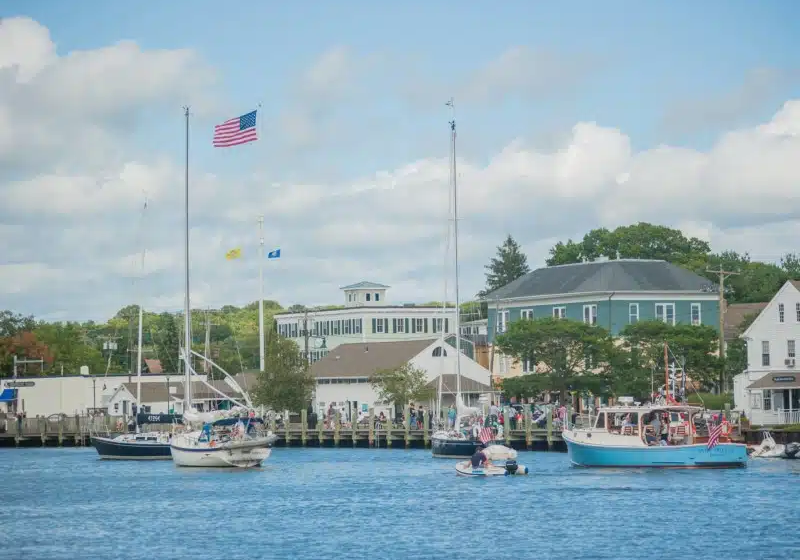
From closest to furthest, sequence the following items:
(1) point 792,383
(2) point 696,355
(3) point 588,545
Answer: (3) point 588,545, (1) point 792,383, (2) point 696,355

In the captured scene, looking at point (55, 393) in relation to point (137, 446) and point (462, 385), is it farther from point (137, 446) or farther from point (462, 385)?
point (137, 446)

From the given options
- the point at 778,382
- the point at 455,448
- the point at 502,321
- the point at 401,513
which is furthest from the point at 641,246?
the point at 401,513

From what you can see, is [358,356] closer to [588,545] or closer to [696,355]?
[696,355]

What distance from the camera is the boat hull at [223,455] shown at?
76312 mm

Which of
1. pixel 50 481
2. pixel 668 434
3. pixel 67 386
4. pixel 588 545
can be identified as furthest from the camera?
pixel 67 386

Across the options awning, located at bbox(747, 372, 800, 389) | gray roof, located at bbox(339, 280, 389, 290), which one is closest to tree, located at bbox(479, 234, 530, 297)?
gray roof, located at bbox(339, 280, 389, 290)

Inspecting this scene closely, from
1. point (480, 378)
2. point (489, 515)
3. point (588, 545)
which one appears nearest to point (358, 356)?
point (480, 378)

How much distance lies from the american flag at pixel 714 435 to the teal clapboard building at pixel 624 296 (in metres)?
49.5

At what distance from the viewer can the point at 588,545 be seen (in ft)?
155

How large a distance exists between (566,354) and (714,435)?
1378 inches

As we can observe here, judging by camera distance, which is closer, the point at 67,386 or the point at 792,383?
the point at 792,383

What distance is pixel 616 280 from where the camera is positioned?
12188 cm

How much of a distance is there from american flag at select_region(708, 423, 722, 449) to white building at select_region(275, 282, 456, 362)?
85096 millimetres

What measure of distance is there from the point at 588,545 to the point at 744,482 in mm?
19431
